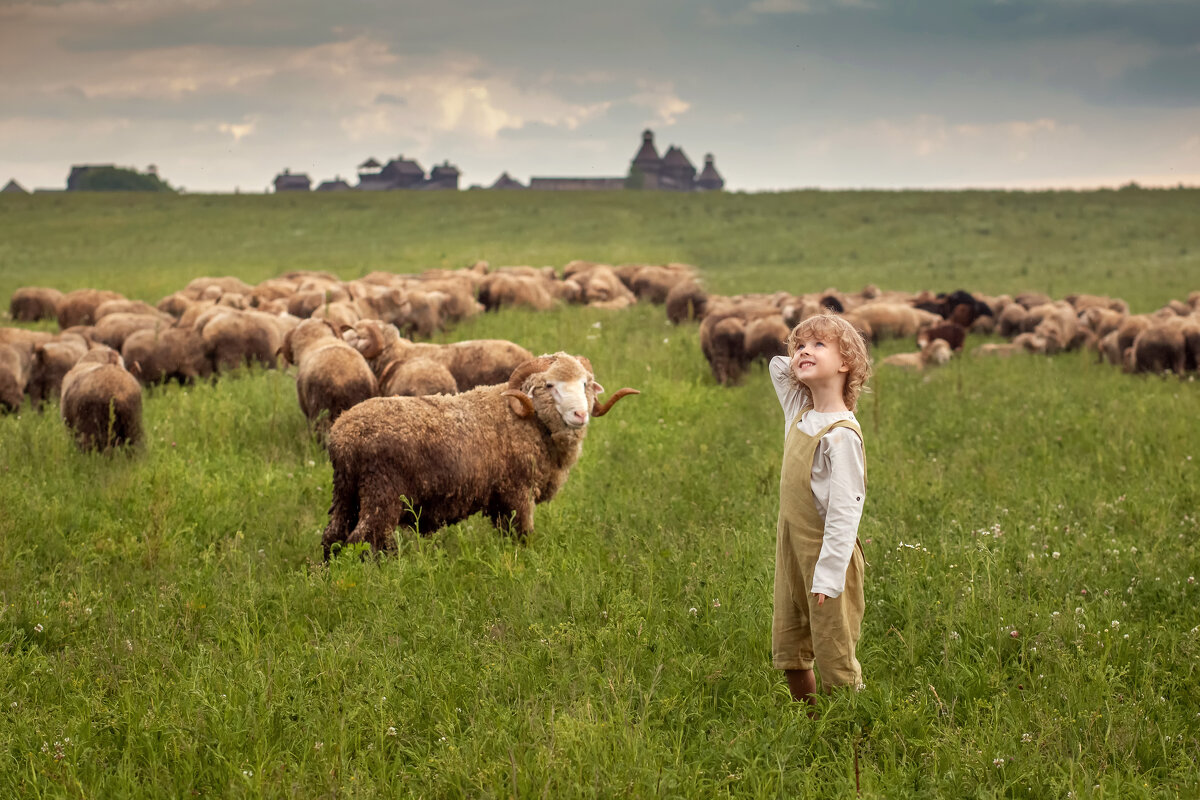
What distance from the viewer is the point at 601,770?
11.9 ft

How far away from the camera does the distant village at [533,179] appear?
107m

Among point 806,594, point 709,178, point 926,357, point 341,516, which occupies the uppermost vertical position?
point 709,178

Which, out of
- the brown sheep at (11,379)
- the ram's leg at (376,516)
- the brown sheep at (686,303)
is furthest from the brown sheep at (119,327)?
the brown sheep at (686,303)

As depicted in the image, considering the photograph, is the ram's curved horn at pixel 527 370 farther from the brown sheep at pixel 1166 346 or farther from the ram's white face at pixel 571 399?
the brown sheep at pixel 1166 346

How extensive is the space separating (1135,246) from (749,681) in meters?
49.5

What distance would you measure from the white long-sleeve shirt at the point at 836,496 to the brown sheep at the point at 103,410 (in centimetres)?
728

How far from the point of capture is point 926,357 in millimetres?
16031

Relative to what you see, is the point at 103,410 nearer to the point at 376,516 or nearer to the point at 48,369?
the point at 48,369

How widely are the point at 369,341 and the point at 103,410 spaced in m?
2.70

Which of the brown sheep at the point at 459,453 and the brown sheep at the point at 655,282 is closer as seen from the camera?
the brown sheep at the point at 459,453

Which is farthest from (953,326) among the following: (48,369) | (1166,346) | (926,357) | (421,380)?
(48,369)

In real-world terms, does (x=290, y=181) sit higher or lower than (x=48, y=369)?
higher

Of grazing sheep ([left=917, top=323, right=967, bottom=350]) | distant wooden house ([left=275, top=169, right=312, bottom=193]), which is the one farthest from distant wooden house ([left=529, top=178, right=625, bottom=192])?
grazing sheep ([left=917, top=323, right=967, bottom=350])

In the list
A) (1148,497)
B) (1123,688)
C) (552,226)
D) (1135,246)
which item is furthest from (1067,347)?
(552,226)
